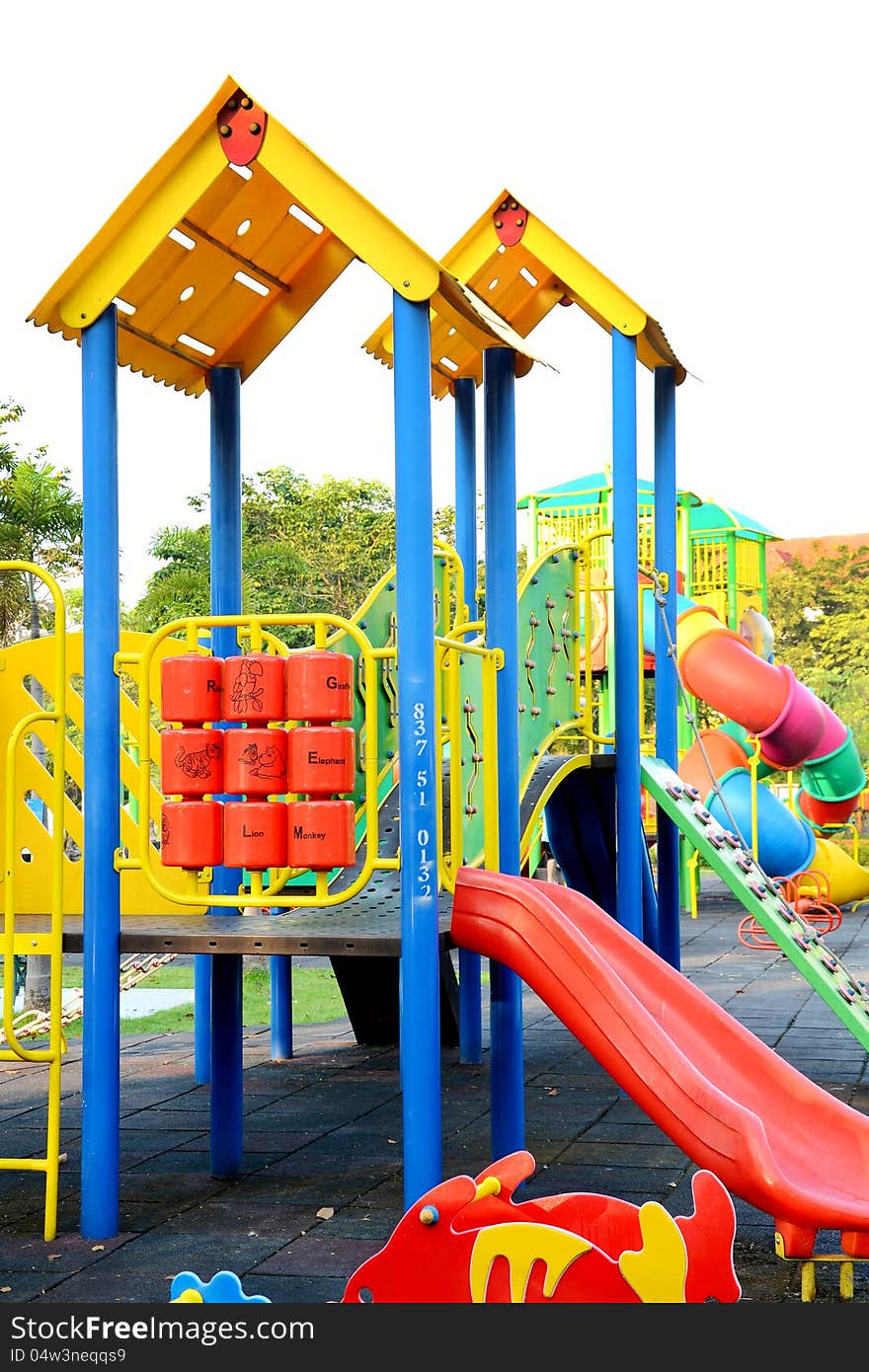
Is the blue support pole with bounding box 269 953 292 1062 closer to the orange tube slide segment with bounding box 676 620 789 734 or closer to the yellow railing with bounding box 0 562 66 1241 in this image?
the yellow railing with bounding box 0 562 66 1241

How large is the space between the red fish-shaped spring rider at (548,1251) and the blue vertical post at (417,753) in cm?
108

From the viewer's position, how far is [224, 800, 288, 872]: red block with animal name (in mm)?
5062

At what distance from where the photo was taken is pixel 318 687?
5070 mm

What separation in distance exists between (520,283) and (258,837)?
4282 mm

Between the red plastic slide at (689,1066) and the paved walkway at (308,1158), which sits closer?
the red plastic slide at (689,1066)

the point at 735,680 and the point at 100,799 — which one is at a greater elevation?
the point at 735,680

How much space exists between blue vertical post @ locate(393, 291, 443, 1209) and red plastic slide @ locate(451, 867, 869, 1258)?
39cm

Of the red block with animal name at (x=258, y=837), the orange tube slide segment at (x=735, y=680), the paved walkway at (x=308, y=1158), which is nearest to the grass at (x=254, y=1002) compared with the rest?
the paved walkway at (x=308, y=1158)

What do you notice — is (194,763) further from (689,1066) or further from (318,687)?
(689,1066)

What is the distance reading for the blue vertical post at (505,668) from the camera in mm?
5820

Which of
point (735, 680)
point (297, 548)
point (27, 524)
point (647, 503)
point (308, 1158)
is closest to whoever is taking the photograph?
point (308, 1158)

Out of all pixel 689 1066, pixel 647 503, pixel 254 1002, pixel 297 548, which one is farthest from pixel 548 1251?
pixel 297 548

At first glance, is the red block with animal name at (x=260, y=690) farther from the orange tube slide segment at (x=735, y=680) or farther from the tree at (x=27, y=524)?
the tree at (x=27, y=524)

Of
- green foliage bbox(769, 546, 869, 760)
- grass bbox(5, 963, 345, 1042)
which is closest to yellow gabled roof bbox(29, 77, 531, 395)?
grass bbox(5, 963, 345, 1042)
